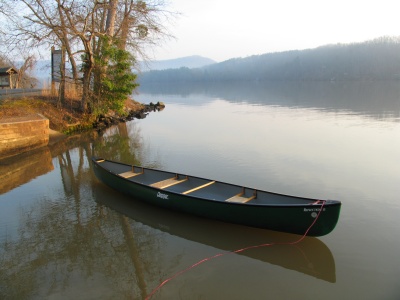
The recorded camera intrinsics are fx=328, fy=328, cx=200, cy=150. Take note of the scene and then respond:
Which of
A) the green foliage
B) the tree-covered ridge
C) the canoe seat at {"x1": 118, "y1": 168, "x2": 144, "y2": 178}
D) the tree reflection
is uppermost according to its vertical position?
the tree-covered ridge

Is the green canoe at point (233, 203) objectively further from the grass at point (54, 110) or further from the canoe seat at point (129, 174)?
the grass at point (54, 110)

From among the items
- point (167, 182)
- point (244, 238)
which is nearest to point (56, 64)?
point (167, 182)

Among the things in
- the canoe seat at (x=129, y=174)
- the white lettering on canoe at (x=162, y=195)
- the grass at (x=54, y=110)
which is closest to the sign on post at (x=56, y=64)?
the grass at (x=54, y=110)

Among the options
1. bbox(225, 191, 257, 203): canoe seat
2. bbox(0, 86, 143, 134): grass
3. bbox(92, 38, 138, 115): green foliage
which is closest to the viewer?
bbox(225, 191, 257, 203): canoe seat

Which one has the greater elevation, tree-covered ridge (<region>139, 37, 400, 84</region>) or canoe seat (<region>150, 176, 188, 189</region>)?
tree-covered ridge (<region>139, 37, 400, 84</region>)

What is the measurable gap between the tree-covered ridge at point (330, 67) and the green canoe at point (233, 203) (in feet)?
385

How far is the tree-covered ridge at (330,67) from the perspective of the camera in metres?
118

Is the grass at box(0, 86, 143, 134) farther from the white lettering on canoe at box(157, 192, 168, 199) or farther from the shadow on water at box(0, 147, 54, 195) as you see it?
the white lettering on canoe at box(157, 192, 168, 199)

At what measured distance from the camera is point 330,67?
130125 millimetres

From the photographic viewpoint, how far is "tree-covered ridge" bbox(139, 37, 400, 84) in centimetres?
11825

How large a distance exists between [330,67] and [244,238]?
13746 cm

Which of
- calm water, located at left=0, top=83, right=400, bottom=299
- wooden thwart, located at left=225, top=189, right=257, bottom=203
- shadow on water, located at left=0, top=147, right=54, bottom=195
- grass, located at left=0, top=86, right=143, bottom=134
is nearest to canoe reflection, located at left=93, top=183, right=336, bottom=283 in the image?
calm water, located at left=0, top=83, right=400, bottom=299

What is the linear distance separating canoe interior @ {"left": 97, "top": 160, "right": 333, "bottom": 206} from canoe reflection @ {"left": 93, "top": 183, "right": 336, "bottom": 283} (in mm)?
644

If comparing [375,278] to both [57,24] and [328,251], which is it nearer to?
[328,251]
